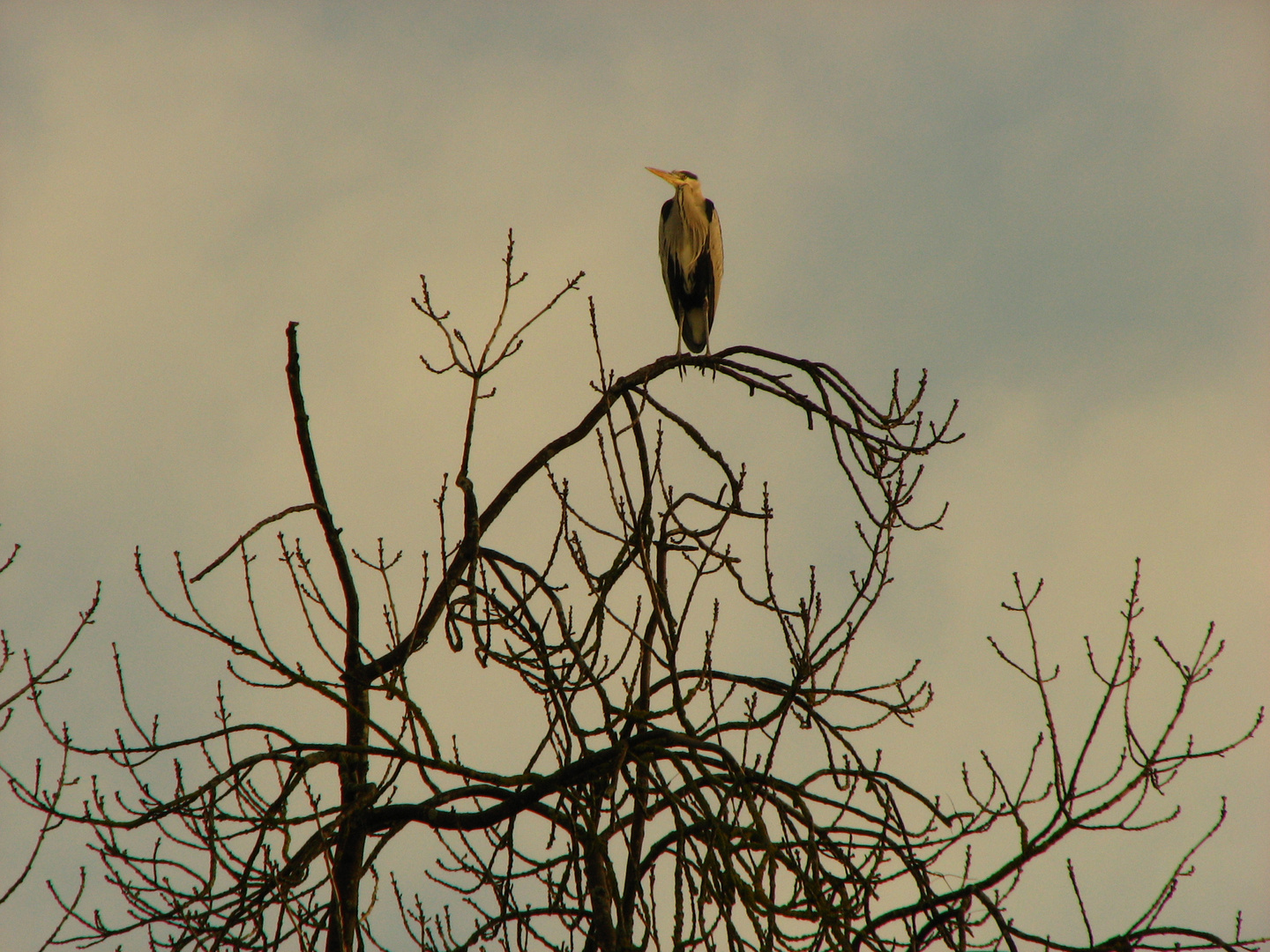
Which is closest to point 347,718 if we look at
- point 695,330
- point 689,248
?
point 689,248

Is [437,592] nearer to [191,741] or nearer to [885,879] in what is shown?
[191,741]

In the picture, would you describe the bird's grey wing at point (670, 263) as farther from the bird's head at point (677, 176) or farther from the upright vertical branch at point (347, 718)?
the upright vertical branch at point (347, 718)

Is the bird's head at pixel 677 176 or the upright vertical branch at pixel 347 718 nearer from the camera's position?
the upright vertical branch at pixel 347 718

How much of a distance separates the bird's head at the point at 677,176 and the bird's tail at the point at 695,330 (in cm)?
91

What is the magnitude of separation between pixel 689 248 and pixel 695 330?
0.80m

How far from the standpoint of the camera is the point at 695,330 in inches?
331

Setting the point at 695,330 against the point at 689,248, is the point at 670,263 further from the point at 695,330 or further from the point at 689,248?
the point at 695,330

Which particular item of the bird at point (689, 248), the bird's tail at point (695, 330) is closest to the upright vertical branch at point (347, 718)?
the bird at point (689, 248)

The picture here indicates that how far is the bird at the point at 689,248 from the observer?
25.6 feet

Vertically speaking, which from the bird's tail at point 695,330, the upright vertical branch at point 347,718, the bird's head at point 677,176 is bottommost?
the upright vertical branch at point 347,718

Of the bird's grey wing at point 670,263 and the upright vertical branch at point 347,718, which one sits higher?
the bird's grey wing at point 670,263

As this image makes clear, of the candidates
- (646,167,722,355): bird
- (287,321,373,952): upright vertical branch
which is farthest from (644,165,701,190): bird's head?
(287,321,373,952): upright vertical branch

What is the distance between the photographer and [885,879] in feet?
7.62

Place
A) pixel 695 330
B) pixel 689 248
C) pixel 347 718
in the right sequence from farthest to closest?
pixel 695 330
pixel 689 248
pixel 347 718
